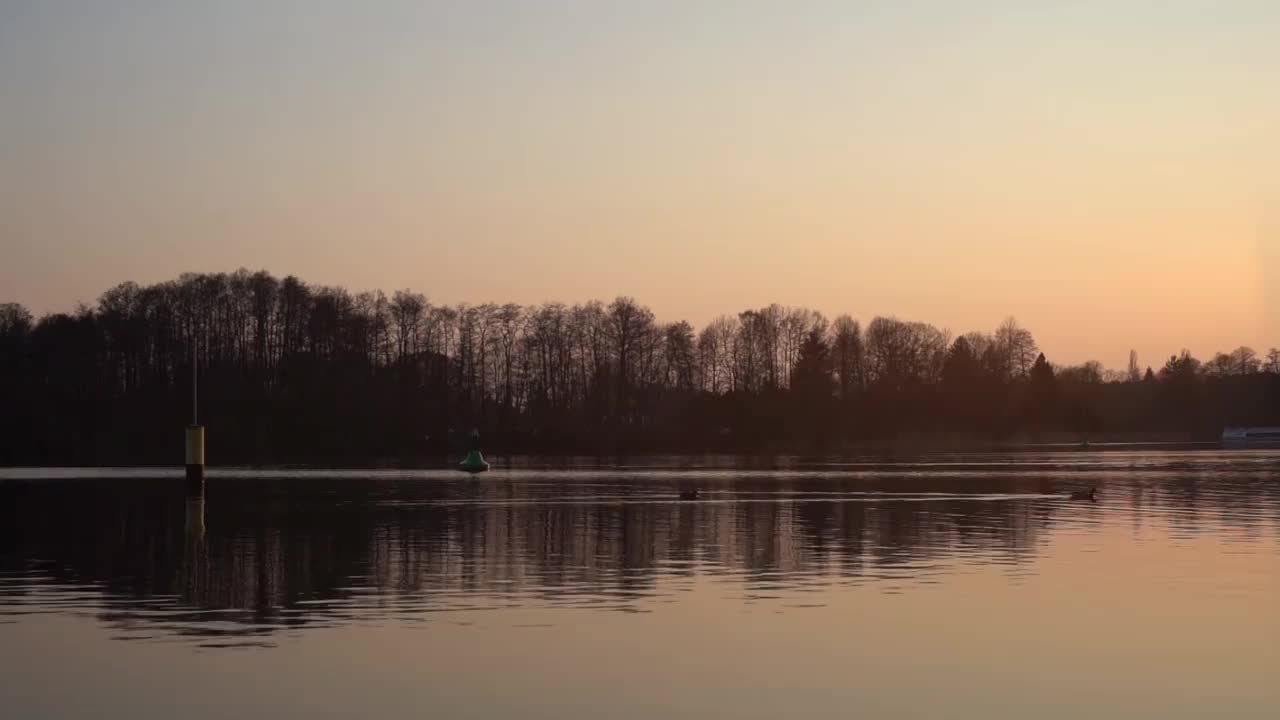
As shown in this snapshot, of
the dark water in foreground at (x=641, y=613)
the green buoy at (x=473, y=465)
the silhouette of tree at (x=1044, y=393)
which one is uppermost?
the silhouette of tree at (x=1044, y=393)

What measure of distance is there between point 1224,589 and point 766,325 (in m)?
143

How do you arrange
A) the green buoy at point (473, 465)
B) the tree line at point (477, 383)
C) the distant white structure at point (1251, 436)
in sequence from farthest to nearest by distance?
the distant white structure at point (1251, 436) → the tree line at point (477, 383) → the green buoy at point (473, 465)

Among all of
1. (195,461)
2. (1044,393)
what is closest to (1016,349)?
(1044,393)

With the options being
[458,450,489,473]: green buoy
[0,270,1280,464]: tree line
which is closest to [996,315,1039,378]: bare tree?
[0,270,1280,464]: tree line

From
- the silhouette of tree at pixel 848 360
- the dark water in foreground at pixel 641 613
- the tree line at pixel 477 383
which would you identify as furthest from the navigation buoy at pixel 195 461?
the silhouette of tree at pixel 848 360

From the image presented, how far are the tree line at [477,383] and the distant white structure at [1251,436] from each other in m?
10.8

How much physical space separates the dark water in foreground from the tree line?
266 feet

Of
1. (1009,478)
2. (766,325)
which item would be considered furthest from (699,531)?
(766,325)

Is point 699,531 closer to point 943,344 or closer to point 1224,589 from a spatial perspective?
point 1224,589

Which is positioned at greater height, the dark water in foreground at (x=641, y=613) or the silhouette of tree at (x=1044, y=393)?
the silhouette of tree at (x=1044, y=393)

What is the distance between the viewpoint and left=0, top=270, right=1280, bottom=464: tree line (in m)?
123

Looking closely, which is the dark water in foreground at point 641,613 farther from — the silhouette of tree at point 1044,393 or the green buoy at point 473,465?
the silhouette of tree at point 1044,393

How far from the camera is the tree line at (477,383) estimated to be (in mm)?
122625

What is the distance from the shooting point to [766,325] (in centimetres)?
16650
